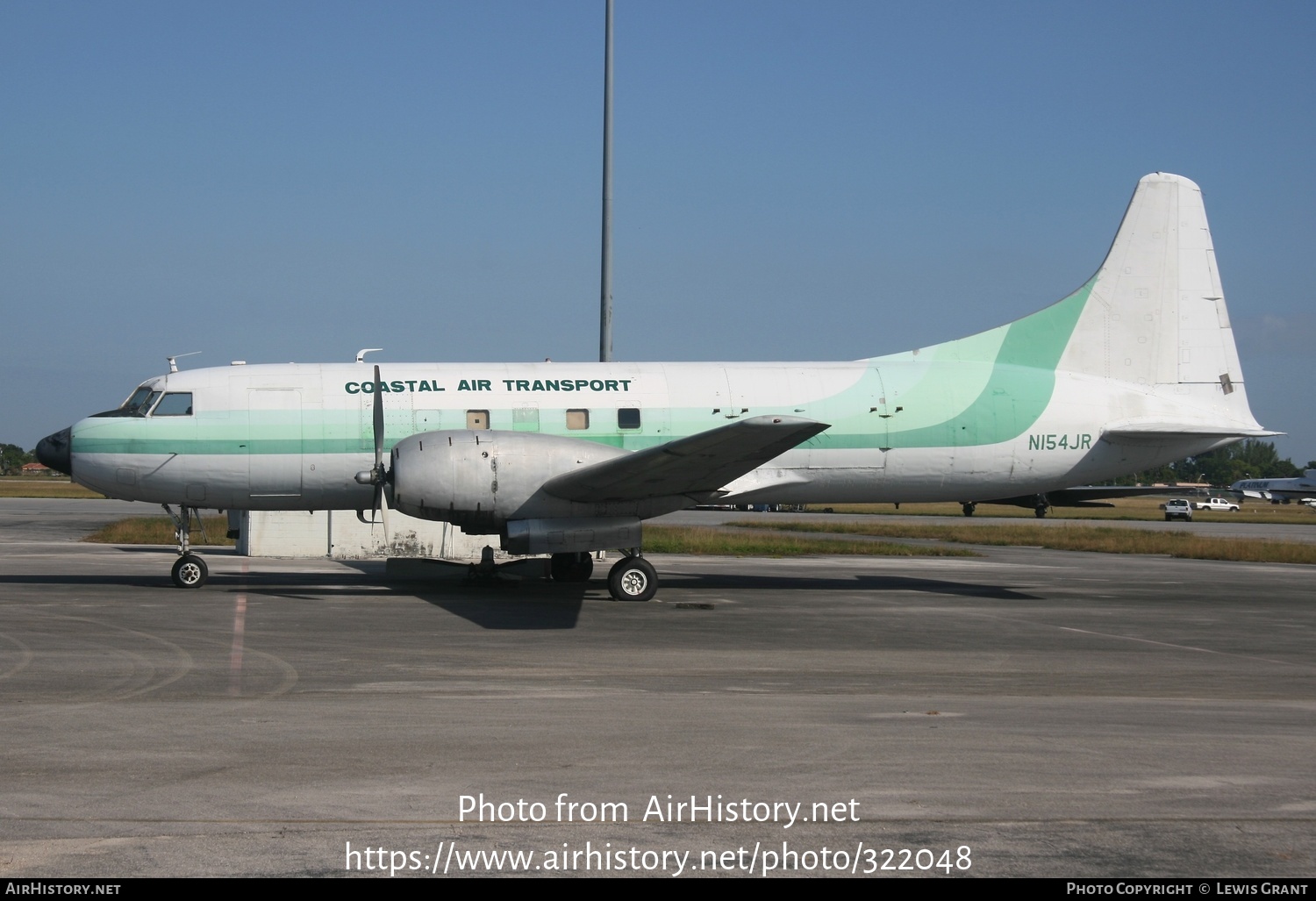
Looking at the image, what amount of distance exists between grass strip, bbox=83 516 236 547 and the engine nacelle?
1668 centimetres

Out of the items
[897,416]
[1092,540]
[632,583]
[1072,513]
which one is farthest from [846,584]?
[1072,513]

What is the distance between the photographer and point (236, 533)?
1079 inches

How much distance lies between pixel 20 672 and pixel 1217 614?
1625 centimetres

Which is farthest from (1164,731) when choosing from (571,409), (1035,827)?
(571,409)

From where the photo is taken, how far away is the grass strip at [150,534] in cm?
3366

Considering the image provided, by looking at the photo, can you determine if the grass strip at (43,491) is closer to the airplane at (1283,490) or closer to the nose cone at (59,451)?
the nose cone at (59,451)

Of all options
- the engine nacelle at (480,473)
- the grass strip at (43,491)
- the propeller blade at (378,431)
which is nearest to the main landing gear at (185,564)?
the propeller blade at (378,431)

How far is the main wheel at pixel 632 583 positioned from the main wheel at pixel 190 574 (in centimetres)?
705

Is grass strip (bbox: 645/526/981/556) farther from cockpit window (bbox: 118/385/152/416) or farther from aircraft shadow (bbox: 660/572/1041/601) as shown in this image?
cockpit window (bbox: 118/385/152/416)

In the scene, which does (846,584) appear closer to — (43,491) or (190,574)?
(190,574)

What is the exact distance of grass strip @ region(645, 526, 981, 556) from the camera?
3120cm

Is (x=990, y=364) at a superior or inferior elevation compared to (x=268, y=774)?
superior

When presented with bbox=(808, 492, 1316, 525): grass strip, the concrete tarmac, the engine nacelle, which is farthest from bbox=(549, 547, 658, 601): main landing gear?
bbox=(808, 492, 1316, 525): grass strip
